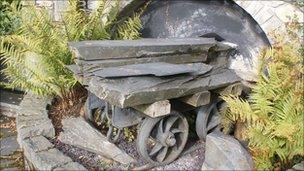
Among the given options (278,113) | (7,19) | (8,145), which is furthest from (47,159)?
(7,19)

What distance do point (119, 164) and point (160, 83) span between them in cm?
100

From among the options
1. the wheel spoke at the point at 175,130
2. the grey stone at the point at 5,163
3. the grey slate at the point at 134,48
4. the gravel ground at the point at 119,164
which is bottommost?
the grey stone at the point at 5,163

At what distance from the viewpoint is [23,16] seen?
548cm

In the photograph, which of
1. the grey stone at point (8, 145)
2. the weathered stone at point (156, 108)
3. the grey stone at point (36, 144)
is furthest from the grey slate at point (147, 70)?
the grey stone at point (8, 145)

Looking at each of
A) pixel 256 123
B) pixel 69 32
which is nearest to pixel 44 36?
pixel 69 32

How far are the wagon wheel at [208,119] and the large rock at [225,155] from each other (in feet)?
1.46

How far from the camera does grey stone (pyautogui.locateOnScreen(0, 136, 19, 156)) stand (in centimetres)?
536

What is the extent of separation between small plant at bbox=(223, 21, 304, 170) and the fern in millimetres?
2020

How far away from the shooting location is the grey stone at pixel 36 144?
4.39 metres

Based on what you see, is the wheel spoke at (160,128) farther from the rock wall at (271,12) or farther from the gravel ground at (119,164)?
the rock wall at (271,12)

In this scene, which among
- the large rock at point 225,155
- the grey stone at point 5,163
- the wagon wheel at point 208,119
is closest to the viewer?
the large rock at point 225,155

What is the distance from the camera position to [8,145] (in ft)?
18.3

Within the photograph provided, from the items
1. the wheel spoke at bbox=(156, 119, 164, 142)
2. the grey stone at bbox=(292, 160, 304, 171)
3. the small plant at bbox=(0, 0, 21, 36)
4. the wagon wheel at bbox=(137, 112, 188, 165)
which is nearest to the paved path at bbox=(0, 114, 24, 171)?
the small plant at bbox=(0, 0, 21, 36)

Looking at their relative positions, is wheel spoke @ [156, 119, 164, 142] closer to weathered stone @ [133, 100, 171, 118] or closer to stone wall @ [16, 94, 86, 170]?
weathered stone @ [133, 100, 171, 118]
